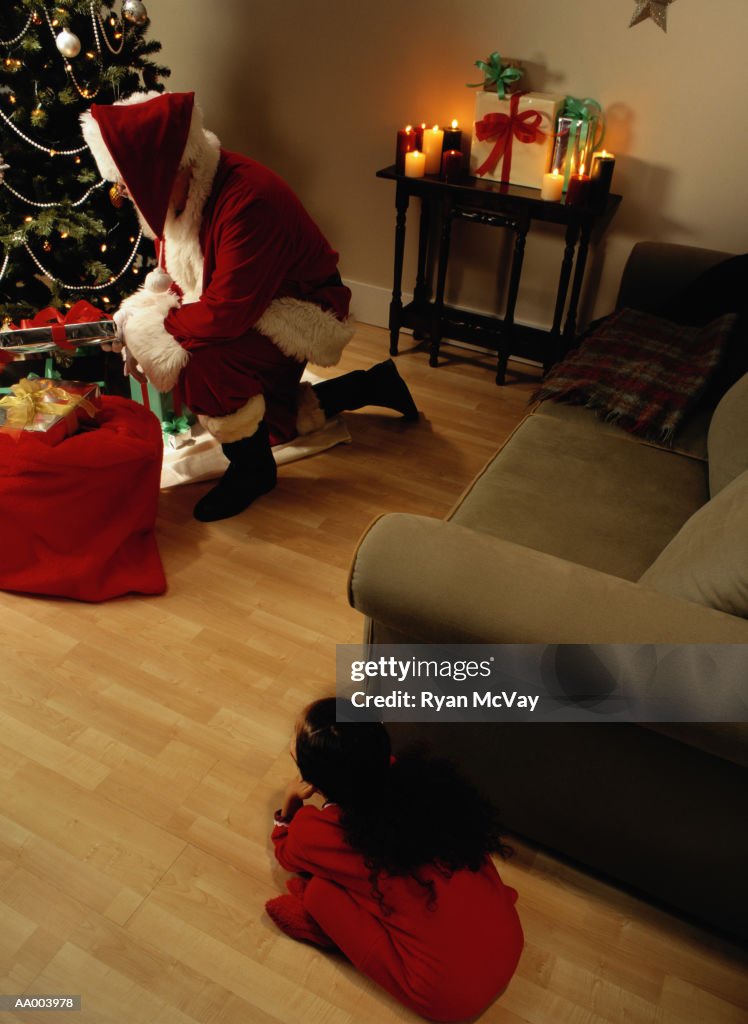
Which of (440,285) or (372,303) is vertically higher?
(440,285)

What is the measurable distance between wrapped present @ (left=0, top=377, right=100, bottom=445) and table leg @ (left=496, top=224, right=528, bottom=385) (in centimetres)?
157

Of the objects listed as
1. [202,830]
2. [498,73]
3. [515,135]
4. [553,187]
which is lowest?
[202,830]

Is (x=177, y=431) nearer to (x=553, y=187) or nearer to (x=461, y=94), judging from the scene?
(x=553, y=187)

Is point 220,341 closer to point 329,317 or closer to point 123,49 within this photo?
point 329,317

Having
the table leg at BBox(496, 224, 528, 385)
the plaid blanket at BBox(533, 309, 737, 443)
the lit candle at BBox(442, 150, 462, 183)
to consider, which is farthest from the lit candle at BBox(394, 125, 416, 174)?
the plaid blanket at BBox(533, 309, 737, 443)

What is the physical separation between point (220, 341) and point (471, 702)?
1.32 metres

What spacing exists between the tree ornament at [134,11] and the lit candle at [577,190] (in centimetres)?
148

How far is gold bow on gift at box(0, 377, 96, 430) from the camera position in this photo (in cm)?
189

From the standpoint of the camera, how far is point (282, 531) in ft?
7.45

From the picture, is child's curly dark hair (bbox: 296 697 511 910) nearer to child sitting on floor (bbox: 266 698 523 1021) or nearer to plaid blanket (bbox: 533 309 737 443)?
child sitting on floor (bbox: 266 698 523 1021)

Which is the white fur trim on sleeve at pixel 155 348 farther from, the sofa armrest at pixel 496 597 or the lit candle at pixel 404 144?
the lit candle at pixel 404 144

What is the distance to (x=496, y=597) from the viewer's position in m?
1.18

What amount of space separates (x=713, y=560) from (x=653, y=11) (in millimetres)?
2075

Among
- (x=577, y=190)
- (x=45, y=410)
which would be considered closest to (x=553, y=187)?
(x=577, y=190)
